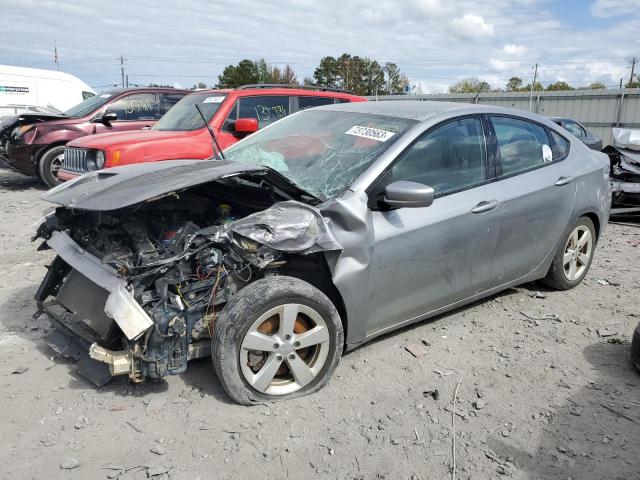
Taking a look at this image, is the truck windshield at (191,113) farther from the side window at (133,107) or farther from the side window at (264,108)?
the side window at (133,107)

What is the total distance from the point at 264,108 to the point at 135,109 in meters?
3.49

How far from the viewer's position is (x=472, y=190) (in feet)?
12.0

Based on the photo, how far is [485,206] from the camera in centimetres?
365

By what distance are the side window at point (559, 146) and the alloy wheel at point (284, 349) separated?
270 centimetres

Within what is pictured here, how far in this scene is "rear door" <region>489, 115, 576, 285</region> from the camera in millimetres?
3869

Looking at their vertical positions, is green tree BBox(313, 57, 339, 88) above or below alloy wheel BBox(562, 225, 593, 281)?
above

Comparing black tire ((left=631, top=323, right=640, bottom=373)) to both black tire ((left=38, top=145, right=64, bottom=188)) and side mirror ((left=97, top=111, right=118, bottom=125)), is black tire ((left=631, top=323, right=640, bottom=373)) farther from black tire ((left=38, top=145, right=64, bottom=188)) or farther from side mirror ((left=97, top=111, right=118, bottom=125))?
black tire ((left=38, top=145, right=64, bottom=188))

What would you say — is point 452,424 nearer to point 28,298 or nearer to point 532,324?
point 532,324

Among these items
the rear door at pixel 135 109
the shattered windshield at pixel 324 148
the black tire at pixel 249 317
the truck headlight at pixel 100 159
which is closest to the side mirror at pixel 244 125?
the shattered windshield at pixel 324 148

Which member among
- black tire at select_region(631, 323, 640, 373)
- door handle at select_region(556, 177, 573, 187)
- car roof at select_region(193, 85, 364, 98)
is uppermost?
car roof at select_region(193, 85, 364, 98)

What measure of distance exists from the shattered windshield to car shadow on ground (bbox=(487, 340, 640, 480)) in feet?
5.88

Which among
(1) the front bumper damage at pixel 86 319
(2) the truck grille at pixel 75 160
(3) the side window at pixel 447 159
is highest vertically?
(3) the side window at pixel 447 159

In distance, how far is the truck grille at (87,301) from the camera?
9.78 ft

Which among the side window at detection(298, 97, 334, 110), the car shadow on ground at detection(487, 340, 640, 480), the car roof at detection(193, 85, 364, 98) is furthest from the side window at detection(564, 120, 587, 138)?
the car shadow on ground at detection(487, 340, 640, 480)
